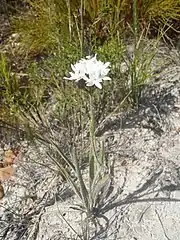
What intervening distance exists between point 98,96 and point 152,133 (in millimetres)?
233

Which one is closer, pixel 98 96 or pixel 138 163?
pixel 138 163

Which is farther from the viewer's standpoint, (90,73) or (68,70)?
(68,70)

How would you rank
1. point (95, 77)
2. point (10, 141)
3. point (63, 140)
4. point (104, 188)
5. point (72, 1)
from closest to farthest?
1. point (95, 77)
2. point (104, 188)
3. point (63, 140)
4. point (10, 141)
5. point (72, 1)

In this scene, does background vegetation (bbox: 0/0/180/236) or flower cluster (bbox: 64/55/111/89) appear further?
background vegetation (bbox: 0/0/180/236)

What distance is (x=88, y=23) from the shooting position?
2.37m

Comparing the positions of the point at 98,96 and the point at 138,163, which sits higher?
the point at 98,96

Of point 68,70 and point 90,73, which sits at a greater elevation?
point 68,70

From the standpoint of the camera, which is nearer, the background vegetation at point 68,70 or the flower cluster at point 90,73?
the flower cluster at point 90,73

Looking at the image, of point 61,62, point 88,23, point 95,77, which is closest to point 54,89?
point 61,62

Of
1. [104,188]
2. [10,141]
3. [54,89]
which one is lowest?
[104,188]

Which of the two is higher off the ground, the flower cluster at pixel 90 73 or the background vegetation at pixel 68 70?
the background vegetation at pixel 68 70

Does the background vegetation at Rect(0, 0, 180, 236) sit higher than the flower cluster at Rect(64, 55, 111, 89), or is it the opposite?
the background vegetation at Rect(0, 0, 180, 236)

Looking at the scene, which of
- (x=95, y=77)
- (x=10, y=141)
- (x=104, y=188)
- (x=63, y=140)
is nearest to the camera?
(x=95, y=77)

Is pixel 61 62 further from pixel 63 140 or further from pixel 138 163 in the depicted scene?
pixel 138 163
